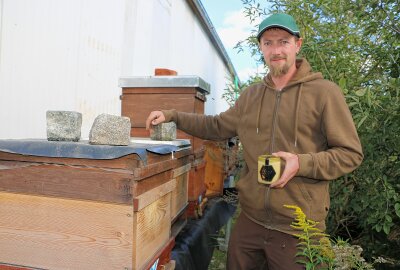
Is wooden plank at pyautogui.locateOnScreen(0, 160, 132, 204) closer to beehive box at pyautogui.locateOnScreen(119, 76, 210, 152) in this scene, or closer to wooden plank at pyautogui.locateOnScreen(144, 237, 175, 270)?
wooden plank at pyautogui.locateOnScreen(144, 237, 175, 270)

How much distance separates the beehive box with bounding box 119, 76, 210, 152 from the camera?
2938mm

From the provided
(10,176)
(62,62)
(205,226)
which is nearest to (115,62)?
(62,62)

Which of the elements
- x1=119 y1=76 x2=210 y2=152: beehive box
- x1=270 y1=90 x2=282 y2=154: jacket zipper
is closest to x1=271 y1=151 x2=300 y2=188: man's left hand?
x1=270 y1=90 x2=282 y2=154: jacket zipper

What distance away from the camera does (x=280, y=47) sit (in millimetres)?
2006

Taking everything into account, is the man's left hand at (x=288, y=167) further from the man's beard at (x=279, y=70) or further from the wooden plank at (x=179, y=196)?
the wooden plank at (x=179, y=196)

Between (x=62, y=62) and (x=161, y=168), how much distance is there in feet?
5.74

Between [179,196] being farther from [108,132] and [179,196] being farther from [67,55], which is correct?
[67,55]

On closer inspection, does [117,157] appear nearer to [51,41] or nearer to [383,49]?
[51,41]

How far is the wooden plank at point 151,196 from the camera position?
54.2 inches

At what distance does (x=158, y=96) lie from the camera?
9.83 ft

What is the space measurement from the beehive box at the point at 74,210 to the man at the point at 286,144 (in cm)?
73

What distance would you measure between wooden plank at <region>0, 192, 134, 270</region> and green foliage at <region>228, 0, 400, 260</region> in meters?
1.44

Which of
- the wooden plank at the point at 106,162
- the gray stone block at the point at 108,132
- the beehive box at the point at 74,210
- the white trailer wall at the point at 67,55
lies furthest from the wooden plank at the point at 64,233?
the white trailer wall at the point at 67,55

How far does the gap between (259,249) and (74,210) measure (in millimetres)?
1178
